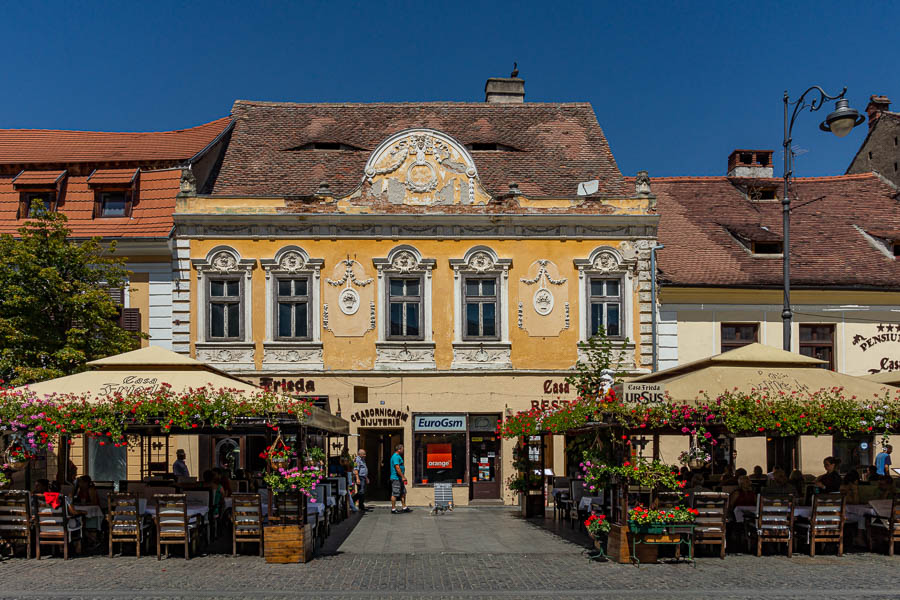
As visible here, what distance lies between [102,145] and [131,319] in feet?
22.7

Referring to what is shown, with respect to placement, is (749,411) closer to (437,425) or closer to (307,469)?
(307,469)

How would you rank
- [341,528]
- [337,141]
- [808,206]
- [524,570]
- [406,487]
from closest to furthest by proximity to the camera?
[524,570] < [341,528] < [406,487] < [337,141] < [808,206]

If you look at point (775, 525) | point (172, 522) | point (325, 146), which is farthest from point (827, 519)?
point (325, 146)

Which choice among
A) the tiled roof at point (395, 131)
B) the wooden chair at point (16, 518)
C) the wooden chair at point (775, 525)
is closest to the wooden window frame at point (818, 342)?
the tiled roof at point (395, 131)

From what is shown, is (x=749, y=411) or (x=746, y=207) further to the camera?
(x=746, y=207)

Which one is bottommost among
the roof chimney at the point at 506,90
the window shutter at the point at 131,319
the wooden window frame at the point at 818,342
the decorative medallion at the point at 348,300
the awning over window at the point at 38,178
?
the wooden window frame at the point at 818,342

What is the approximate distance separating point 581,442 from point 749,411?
3.47 metres

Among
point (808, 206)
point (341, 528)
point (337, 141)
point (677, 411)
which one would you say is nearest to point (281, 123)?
point (337, 141)

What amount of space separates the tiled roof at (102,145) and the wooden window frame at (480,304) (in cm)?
836

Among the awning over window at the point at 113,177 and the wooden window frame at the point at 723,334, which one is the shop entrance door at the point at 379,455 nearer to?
the wooden window frame at the point at 723,334

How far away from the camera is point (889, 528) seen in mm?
14539

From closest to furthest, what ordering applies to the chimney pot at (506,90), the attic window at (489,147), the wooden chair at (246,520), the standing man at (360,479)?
the wooden chair at (246,520) → the standing man at (360,479) → the attic window at (489,147) → the chimney pot at (506,90)

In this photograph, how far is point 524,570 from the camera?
13.3 meters

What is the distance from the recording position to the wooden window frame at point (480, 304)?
25.3 metres
